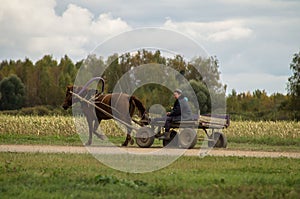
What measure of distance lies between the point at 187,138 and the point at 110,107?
3.31 meters

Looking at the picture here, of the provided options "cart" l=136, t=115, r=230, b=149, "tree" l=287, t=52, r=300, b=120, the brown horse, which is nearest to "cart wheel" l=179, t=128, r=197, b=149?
"cart" l=136, t=115, r=230, b=149

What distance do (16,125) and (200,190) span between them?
22577 mm

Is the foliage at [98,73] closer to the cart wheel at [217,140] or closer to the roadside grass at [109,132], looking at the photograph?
the roadside grass at [109,132]

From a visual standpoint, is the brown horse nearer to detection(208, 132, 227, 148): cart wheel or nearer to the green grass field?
detection(208, 132, 227, 148): cart wheel

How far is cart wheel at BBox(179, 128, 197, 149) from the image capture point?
2208 centimetres

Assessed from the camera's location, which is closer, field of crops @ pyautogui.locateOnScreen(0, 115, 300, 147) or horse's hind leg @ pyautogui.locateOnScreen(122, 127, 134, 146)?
horse's hind leg @ pyautogui.locateOnScreen(122, 127, 134, 146)

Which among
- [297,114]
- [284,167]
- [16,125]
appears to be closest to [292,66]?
[297,114]

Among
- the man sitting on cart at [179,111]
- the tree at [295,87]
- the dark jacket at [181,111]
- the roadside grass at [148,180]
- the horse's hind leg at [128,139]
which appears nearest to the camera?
the roadside grass at [148,180]

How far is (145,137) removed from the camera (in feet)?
75.0

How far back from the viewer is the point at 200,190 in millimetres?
11570

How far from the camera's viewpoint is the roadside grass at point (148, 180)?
1125cm

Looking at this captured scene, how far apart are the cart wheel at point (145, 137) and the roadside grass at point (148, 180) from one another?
6379 millimetres

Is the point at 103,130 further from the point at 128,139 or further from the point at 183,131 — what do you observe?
the point at 183,131

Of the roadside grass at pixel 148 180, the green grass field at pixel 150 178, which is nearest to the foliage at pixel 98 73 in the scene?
the green grass field at pixel 150 178
